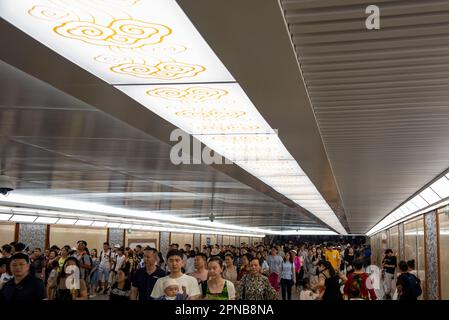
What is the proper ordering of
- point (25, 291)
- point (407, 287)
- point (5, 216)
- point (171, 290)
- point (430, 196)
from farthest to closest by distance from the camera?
1. point (5, 216)
2. point (430, 196)
3. point (407, 287)
4. point (25, 291)
5. point (171, 290)

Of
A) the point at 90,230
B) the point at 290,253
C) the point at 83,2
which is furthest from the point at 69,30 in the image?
the point at 90,230

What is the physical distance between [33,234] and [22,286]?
1975cm

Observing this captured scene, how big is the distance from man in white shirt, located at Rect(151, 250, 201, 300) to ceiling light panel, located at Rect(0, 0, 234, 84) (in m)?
2.34

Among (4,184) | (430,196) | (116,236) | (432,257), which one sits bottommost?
(432,257)

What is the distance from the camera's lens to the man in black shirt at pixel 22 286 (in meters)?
6.72

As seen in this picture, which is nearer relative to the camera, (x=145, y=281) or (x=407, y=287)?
(x=145, y=281)

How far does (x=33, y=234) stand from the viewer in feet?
83.5

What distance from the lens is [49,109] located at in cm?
685

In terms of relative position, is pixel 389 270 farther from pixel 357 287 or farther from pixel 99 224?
pixel 99 224

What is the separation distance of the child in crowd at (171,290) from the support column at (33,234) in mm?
19504

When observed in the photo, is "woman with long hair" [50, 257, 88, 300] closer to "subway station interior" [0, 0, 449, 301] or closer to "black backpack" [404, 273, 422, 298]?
"subway station interior" [0, 0, 449, 301]

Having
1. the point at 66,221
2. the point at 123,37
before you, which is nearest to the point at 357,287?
the point at 123,37

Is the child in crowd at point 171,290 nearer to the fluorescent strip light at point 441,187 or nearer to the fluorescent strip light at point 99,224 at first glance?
the fluorescent strip light at point 441,187

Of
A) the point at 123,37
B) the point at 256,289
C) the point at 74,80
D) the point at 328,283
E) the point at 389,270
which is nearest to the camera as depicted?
the point at 123,37
